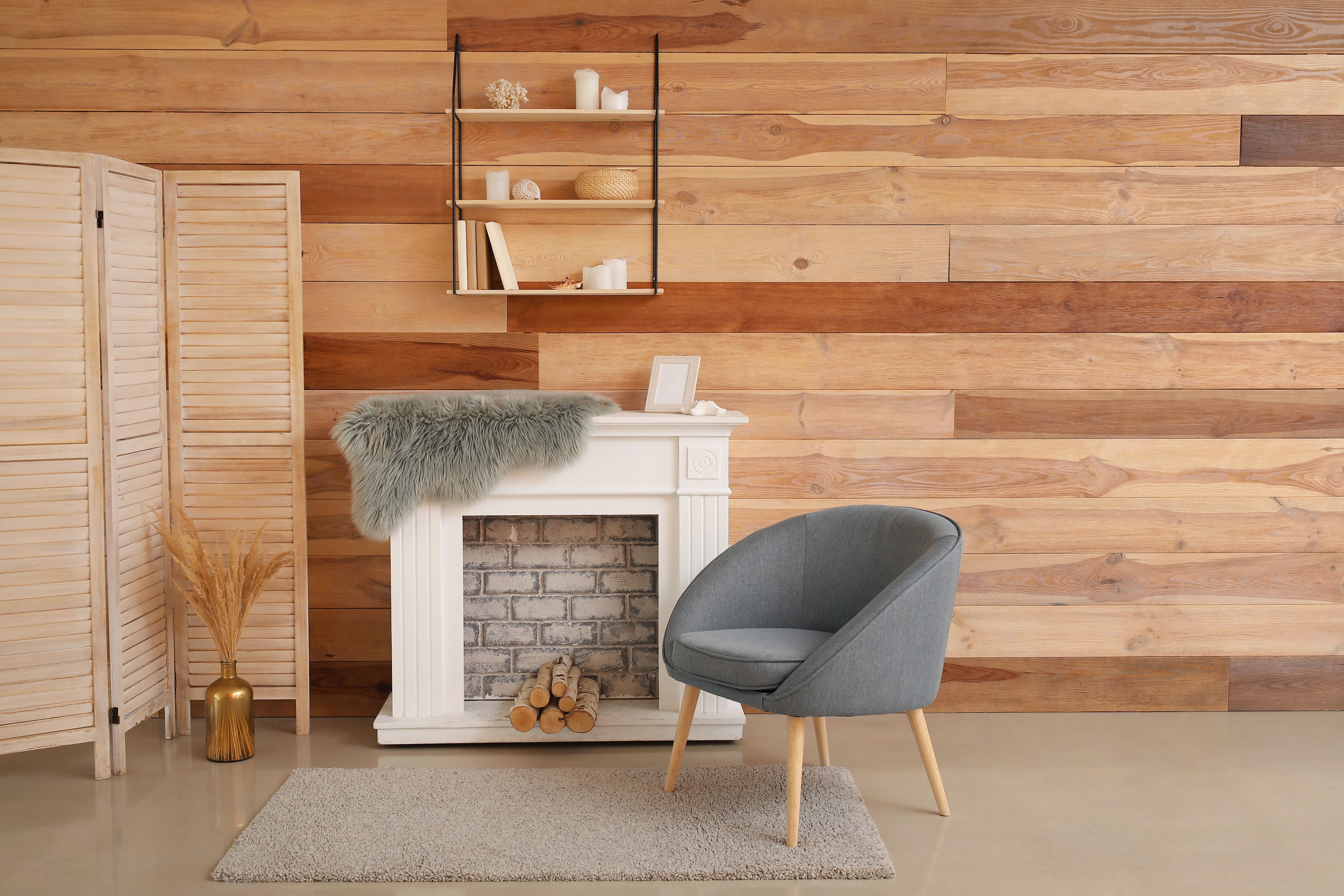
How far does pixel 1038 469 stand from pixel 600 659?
5.04 feet

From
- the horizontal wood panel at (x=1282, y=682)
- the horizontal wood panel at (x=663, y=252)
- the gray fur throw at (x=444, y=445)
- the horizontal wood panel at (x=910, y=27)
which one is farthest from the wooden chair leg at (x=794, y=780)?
the horizontal wood panel at (x=910, y=27)

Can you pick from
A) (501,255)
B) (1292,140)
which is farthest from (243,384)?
(1292,140)

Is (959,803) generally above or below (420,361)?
below

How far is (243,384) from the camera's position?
291 cm

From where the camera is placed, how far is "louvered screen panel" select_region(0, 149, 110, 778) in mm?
2502

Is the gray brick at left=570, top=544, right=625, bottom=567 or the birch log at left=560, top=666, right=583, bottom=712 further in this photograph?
the gray brick at left=570, top=544, right=625, bottom=567

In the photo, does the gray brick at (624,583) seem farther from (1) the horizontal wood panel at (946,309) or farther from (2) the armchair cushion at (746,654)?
(1) the horizontal wood panel at (946,309)

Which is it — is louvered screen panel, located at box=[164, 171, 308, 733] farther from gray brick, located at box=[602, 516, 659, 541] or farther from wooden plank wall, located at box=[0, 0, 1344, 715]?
gray brick, located at box=[602, 516, 659, 541]

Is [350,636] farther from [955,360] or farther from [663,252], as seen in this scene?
[955,360]

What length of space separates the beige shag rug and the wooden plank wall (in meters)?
0.76

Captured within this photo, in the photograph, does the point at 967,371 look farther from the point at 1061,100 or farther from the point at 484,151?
the point at 484,151

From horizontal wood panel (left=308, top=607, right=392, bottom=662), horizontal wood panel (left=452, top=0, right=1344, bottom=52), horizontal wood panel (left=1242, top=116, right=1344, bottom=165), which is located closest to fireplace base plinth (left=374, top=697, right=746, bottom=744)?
horizontal wood panel (left=308, top=607, right=392, bottom=662)

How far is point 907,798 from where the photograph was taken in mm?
2488

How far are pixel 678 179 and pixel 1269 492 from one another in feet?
7.14
